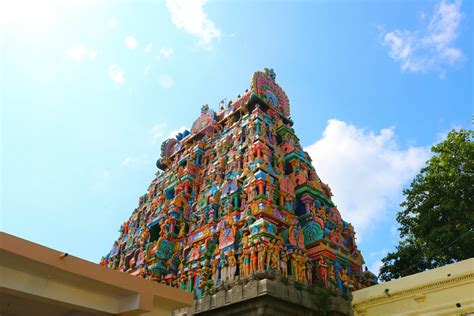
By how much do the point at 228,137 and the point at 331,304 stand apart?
10396mm

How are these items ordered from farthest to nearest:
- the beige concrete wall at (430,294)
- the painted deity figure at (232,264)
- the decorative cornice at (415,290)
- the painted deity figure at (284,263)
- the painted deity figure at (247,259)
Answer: the painted deity figure at (232,264)
the painted deity figure at (284,263)
the painted deity figure at (247,259)
the decorative cornice at (415,290)
the beige concrete wall at (430,294)

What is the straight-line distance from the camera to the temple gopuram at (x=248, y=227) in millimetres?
13320

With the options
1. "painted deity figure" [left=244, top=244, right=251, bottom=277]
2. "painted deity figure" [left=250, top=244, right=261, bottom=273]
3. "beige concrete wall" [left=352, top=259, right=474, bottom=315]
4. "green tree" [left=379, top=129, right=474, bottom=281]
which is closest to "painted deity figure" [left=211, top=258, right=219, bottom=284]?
"painted deity figure" [left=244, top=244, right=251, bottom=277]

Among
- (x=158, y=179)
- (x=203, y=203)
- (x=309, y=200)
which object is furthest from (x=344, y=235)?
(x=158, y=179)

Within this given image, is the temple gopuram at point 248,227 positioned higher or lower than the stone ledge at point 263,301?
higher

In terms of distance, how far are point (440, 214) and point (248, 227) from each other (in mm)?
8341

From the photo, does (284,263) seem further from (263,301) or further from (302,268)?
(263,301)

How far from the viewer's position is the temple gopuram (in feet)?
43.7

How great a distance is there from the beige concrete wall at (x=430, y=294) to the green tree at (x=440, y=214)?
4978 millimetres

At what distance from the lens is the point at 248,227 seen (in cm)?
1482

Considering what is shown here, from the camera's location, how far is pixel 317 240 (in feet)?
50.5

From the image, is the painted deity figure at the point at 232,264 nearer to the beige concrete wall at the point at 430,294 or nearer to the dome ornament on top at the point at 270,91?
the beige concrete wall at the point at 430,294

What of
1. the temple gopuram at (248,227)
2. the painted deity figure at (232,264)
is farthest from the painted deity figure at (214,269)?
the painted deity figure at (232,264)

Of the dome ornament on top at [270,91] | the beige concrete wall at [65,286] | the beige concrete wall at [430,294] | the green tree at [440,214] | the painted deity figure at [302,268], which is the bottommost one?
the beige concrete wall at [65,286]
